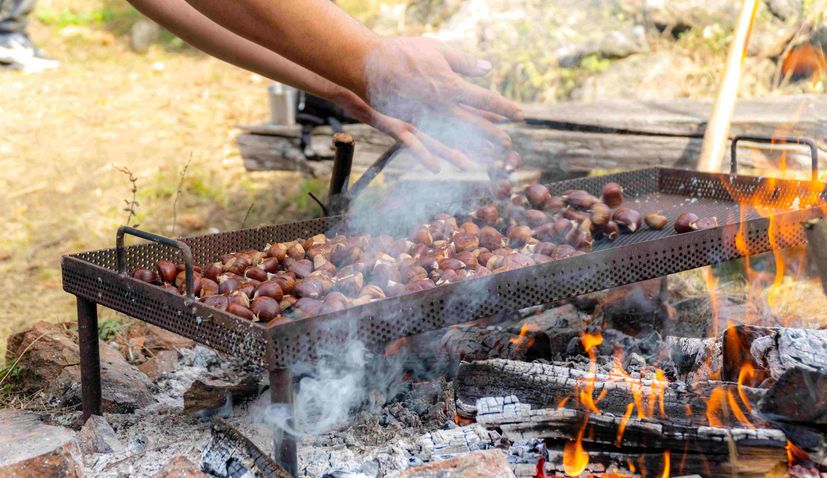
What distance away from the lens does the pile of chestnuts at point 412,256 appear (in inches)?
120

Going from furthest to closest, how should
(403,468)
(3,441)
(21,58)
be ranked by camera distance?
(21,58) < (3,441) < (403,468)

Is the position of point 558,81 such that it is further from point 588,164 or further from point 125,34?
point 125,34

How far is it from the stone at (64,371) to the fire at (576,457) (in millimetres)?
1842

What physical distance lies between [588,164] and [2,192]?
4706 millimetres

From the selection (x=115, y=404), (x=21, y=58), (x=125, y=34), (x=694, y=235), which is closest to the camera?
(x=694, y=235)

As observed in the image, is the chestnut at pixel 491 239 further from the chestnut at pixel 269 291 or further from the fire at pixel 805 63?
the fire at pixel 805 63

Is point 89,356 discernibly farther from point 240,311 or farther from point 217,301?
point 240,311

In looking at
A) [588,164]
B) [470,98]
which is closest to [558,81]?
[588,164]

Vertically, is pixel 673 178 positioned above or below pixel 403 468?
above

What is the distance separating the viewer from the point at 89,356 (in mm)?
3342

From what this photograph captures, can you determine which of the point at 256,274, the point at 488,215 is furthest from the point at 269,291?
the point at 488,215

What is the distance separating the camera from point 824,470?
269 centimetres

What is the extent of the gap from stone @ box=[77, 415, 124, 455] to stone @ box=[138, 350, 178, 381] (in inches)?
26.8

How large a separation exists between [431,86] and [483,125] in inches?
14.1
